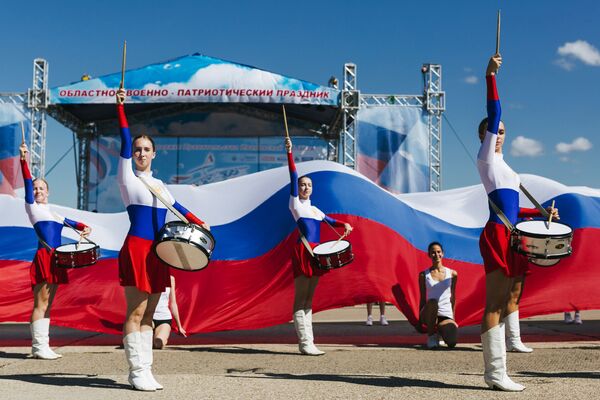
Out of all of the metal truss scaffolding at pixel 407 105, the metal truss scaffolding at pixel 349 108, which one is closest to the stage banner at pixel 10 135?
the metal truss scaffolding at pixel 349 108

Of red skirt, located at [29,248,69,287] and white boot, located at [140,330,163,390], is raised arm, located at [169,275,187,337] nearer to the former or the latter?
red skirt, located at [29,248,69,287]

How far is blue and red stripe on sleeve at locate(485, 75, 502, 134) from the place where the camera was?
4.38 meters

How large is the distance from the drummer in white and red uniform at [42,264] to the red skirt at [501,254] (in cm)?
399

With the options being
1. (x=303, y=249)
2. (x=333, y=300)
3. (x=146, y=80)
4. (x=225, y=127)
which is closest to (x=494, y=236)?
(x=303, y=249)

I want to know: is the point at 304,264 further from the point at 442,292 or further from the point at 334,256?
the point at 442,292

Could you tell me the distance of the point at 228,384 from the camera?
439 cm

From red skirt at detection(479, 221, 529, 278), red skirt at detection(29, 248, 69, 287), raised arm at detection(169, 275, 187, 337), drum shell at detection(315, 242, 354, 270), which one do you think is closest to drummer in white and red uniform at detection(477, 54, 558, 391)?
red skirt at detection(479, 221, 529, 278)

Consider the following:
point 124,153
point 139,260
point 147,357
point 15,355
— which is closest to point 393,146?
point 15,355

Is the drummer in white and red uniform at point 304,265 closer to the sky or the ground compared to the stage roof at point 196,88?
closer to the ground

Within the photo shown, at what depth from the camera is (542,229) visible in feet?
13.8

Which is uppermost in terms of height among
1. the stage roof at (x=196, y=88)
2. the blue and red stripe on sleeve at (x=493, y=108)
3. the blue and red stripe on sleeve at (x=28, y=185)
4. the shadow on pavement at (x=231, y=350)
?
the stage roof at (x=196, y=88)

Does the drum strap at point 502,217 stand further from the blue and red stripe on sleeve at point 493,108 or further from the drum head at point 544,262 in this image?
the blue and red stripe on sleeve at point 493,108

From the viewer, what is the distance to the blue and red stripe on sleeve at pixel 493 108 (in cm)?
438

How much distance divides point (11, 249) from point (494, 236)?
6.35 m
